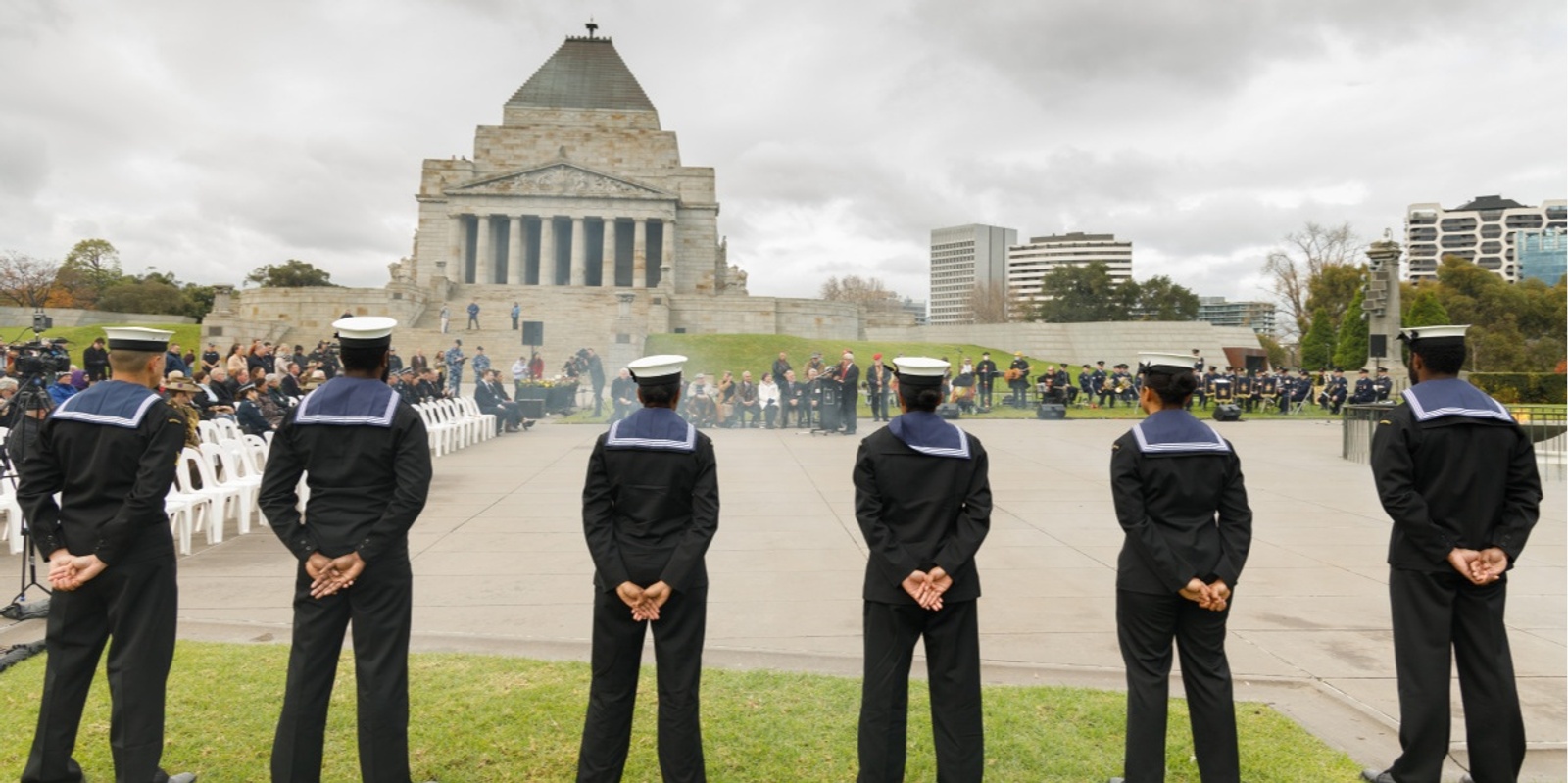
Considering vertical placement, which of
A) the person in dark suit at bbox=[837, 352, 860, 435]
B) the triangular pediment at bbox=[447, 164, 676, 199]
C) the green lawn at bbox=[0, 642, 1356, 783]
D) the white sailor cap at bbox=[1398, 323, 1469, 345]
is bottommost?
the green lawn at bbox=[0, 642, 1356, 783]

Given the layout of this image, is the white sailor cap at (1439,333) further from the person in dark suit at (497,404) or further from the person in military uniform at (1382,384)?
the person in military uniform at (1382,384)

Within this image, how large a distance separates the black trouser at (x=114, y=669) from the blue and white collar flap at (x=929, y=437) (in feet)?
11.0

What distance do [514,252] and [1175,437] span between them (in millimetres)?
66314

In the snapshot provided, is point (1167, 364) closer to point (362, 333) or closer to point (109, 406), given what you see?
point (362, 333)

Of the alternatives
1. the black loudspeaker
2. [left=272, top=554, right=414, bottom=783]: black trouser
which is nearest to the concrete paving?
[left=272, top=554, right=414, bottom=783]: black trouser

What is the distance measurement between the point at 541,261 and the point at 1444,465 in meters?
64.9

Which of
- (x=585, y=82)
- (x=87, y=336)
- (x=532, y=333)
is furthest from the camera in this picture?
(x=585, y=82)

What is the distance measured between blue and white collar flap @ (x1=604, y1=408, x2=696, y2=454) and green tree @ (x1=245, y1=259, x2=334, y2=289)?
87101mm

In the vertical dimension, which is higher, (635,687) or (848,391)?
(848,391)

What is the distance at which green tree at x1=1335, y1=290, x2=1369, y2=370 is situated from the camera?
47.2 m

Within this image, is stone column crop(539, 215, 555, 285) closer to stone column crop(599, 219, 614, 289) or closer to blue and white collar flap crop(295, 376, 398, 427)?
stone column crop(599, 219, 614, 289)

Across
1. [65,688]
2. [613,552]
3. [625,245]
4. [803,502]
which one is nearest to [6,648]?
[65,688]

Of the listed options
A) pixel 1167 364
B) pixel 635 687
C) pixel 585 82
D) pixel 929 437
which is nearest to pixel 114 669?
pixel 635 687

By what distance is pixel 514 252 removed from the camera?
217 ft
